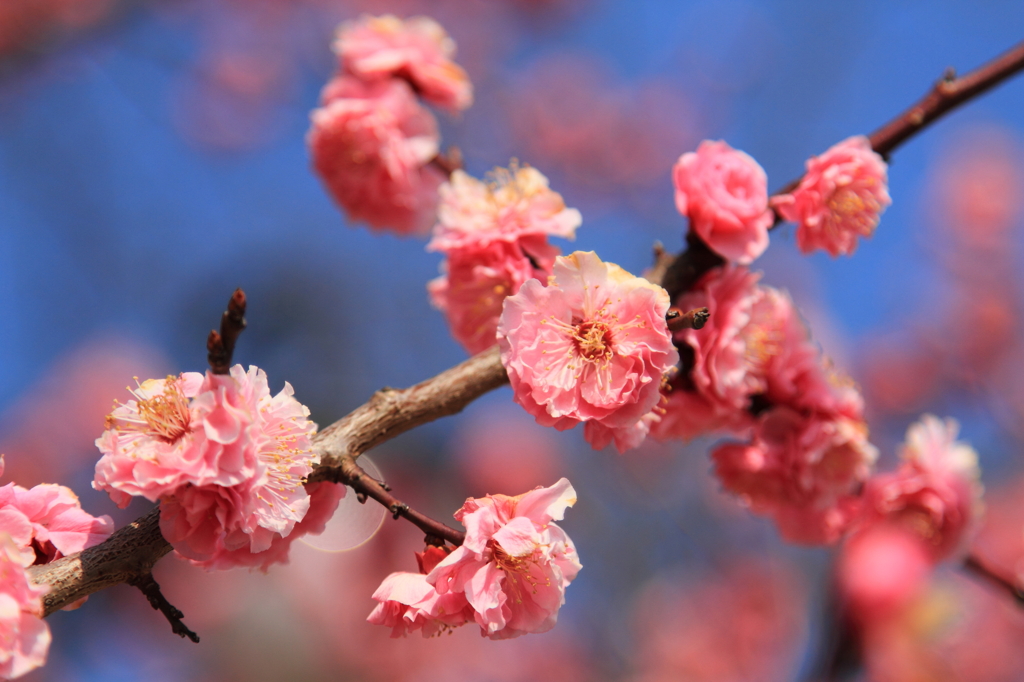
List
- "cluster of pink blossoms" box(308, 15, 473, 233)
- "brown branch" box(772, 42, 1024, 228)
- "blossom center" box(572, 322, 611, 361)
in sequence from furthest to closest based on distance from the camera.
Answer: "cluster of pink blossoms" box(308, 15, 473, 233)
"brown branch" box(772, 42, 1024, 228)
"blossom center" box(572, 322, 611, 361)

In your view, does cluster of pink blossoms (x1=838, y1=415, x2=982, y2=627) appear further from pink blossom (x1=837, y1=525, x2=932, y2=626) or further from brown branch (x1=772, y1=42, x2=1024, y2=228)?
brown branch (x1=772, y1=42, x2=1024, y2=228)

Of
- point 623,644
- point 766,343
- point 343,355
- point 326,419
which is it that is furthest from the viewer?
point 343,355

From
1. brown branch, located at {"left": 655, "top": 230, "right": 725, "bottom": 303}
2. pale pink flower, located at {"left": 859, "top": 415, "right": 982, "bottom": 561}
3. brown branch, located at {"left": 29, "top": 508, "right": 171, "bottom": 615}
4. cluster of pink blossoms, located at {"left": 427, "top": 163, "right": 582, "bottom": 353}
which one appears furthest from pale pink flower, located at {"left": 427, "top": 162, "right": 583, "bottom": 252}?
pale pink flower, located at {"left": 859, "top": 415, "right": 982, "bottom": 561}

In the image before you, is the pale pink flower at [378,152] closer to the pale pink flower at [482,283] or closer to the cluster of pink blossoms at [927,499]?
the pale pink flower at [482,283]

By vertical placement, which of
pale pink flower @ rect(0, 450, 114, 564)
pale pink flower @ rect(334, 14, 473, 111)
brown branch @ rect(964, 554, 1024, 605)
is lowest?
brown branch @ rect(964, 554, 1024, 605)

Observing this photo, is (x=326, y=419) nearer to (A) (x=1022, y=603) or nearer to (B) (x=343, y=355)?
(B) (x=343, y=355)

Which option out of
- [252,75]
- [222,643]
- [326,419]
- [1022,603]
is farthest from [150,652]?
[1022,603]

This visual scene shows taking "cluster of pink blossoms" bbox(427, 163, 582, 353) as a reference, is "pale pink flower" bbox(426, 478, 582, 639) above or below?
below

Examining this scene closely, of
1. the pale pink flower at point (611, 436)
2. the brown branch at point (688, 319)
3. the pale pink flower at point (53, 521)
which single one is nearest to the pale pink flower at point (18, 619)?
the pale pink flower at point (53, 521)
